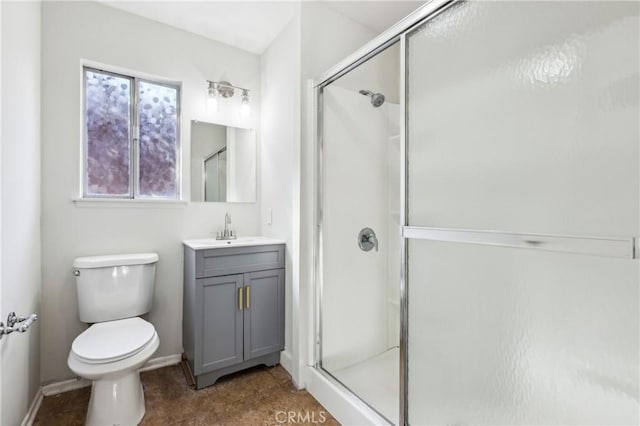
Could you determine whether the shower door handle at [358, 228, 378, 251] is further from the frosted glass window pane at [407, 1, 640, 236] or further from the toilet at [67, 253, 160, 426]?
the toilet at [67, 253, 160, 426]

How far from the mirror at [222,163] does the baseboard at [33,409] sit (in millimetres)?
1402

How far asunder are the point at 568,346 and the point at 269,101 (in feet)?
7.29

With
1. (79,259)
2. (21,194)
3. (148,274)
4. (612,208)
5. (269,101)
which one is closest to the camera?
(612,208)

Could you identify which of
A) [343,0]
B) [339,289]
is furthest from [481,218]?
[343,0]

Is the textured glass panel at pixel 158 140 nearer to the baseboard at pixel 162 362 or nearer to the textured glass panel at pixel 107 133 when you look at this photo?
the textured glass panel at pixel 107 133

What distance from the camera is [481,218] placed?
108 centimetres

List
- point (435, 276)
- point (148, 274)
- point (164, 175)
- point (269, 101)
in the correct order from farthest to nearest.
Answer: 1. point (269, 101)
2. point (164, 175)
3. point (148, 274)
4. point (435, 276)

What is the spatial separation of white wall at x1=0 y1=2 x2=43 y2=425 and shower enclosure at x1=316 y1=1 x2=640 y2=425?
1.57m

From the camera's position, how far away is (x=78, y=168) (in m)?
1.82

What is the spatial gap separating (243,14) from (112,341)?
2.11 meters

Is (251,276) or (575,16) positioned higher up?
(575,16)

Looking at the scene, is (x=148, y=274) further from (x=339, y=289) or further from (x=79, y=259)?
(x=339, y=289)

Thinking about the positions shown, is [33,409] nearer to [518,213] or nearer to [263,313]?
[263,313]

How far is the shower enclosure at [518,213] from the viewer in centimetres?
82
